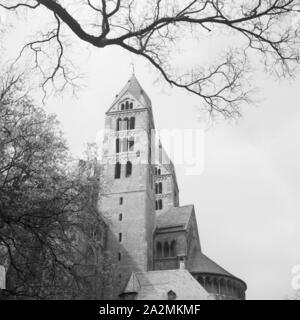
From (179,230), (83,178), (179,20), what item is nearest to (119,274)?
(179,230)

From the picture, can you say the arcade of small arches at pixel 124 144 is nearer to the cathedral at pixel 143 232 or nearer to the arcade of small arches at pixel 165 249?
the cathedral at pixel 143 232

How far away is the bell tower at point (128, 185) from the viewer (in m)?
39.2

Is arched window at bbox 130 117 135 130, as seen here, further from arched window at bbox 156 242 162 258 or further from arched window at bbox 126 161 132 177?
arched window at bbox 156 242 162 258

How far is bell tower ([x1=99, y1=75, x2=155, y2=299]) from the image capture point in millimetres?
39250

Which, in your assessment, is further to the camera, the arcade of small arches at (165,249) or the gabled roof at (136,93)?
the gabled roof at (136,93)

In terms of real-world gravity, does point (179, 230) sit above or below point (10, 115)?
above

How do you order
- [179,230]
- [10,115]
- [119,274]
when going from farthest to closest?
[179,230] < [119,274] < [10,115]

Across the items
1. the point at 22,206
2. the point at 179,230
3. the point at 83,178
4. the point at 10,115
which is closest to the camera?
the point at 22,206

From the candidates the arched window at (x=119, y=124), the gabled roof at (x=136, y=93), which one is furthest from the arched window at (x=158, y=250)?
the gabled roof at (x=136, y=93)

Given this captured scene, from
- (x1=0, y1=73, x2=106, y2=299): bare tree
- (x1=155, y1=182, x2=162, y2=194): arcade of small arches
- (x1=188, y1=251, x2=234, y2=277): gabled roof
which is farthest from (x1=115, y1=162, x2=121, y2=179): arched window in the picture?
(x1=0, y1=73, x2=106, y2=299): bare tree
